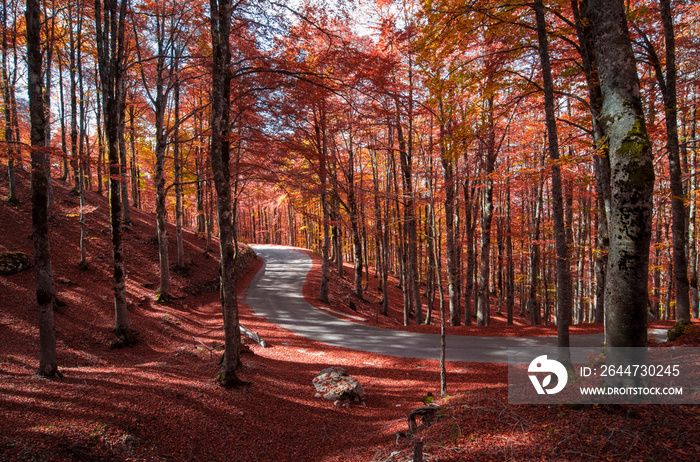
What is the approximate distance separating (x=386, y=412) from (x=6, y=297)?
39.6ft

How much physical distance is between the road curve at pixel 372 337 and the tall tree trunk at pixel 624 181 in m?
6.73

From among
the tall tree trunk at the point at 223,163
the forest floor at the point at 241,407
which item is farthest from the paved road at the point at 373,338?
the tall tree trunk at the point at 223,163

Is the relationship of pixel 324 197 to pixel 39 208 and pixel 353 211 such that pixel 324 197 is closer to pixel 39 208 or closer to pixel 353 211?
pixel 353 211

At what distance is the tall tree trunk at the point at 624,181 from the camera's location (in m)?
3.23

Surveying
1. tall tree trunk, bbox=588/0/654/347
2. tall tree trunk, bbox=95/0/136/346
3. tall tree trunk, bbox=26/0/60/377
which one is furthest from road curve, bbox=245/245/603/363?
tall tree trunk, bbox=26/0/60/377

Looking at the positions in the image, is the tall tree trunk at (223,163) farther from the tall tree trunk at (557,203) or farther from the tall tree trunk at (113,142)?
the tall tree trunk at (557,203)

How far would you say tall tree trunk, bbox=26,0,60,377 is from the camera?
5.97 metres

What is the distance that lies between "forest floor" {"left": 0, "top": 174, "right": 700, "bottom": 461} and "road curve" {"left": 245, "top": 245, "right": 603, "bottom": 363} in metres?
0.71

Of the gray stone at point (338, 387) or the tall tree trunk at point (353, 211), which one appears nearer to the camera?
the gray stone at point (338, 387)

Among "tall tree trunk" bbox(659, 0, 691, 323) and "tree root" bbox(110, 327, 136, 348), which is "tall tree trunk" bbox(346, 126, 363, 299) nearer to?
"tree root" bbox(110, 327, 136, 348)

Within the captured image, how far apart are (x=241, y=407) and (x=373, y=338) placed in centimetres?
678

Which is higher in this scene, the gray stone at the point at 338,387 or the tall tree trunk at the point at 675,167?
the tall tree trunk at the point at 675,167

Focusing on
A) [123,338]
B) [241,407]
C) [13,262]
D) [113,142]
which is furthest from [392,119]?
[13,262]

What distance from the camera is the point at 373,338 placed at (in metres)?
12.1
